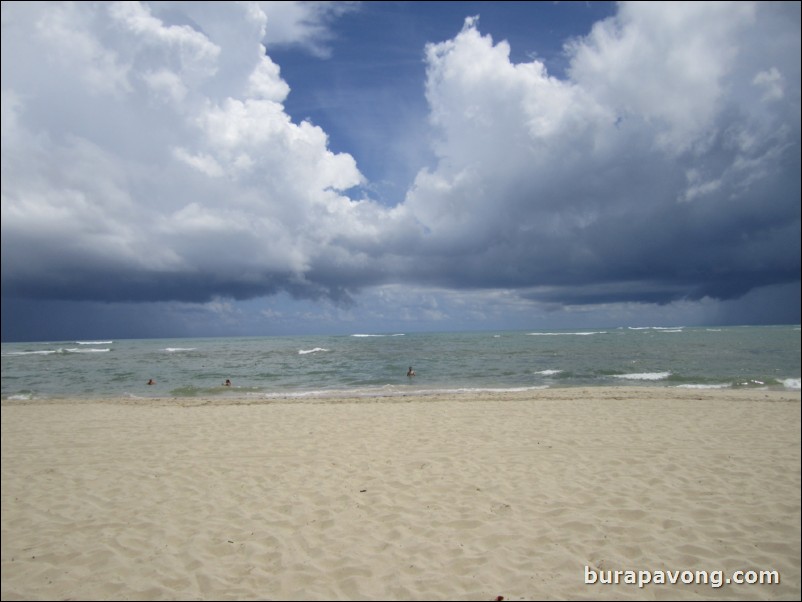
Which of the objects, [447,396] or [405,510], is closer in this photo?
[405,510]

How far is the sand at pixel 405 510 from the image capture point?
4.91 meters

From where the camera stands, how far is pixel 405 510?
21.5ft

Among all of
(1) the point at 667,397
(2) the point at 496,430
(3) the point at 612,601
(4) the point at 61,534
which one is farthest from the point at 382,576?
(1) the point at 667,397

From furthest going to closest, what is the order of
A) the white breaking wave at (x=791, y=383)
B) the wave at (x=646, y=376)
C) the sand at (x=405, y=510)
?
1. the wave at (x=646, y=376)
2. the white breaking wave at (x=791, y=383)
3. the sand at (x=405, y=510)

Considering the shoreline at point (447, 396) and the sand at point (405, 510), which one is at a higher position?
the sand at point (405, 510)

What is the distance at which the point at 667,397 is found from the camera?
17.3 metres

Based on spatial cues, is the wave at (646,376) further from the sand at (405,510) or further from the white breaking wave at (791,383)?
the sand at (405,510)

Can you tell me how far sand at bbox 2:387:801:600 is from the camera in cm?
491

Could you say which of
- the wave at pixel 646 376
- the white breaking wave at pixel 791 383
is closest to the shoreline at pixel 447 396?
the white breaking wave at pixel 791 383

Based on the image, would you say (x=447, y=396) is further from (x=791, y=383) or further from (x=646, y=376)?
(x=791, y=383)

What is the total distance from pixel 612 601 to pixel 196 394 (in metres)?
23.6

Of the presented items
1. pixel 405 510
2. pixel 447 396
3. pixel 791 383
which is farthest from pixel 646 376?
pixel 405 510

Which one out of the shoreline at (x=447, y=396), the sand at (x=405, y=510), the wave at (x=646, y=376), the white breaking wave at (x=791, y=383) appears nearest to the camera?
the sand at (x=405, y=510)

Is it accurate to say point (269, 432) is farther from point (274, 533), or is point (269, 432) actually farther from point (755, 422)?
point (755, 422)
